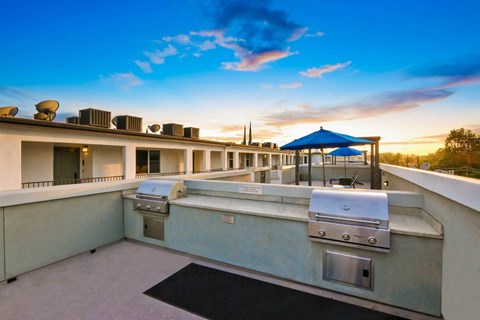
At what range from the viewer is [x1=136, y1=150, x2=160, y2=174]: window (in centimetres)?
1105

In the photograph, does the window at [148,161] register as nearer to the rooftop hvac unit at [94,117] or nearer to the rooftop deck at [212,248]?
the rooftop hvac unit at [94,117]

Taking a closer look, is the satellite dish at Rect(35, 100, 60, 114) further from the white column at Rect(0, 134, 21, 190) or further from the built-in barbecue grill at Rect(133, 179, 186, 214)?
the built-in barbecue grill at Rect(133, 179, 186, 214)

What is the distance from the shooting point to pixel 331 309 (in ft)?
6.81

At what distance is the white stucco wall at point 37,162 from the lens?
A: 24.3 feet

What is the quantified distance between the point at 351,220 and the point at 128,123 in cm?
988

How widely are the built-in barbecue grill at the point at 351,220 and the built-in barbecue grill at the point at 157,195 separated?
7.35 feet

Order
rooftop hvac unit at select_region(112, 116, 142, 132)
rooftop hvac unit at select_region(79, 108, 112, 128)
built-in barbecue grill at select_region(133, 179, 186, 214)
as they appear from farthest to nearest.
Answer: rooftop hvac unit at select_region(112, 116, 142, 132)
rooftop hvac unit at select_region(79, 108, 112, 128)
built-in barbecue grill at select_region(133, 179, 186, 214)

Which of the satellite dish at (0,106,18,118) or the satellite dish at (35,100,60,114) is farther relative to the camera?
the satellite dish at (35,100,60,114)

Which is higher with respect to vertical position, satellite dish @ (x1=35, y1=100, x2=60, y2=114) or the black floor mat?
satellite dish @ (x1=35, y1=100, x2=60, y2=114)

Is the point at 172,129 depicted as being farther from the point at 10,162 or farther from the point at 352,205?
the point at 352,205

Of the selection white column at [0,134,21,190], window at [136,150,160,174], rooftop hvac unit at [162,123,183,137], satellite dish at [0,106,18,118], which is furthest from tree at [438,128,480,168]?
satellite dish at [0,106,18,118]

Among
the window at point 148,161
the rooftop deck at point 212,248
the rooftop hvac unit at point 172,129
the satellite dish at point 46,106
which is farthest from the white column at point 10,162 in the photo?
the rooftop hvac unit at point 172,129

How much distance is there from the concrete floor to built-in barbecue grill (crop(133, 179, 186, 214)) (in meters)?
0.73

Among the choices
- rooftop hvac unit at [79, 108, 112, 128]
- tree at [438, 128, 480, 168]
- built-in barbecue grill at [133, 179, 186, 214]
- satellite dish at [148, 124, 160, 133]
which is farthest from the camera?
→ tree at [438, 128, 480, 168]
